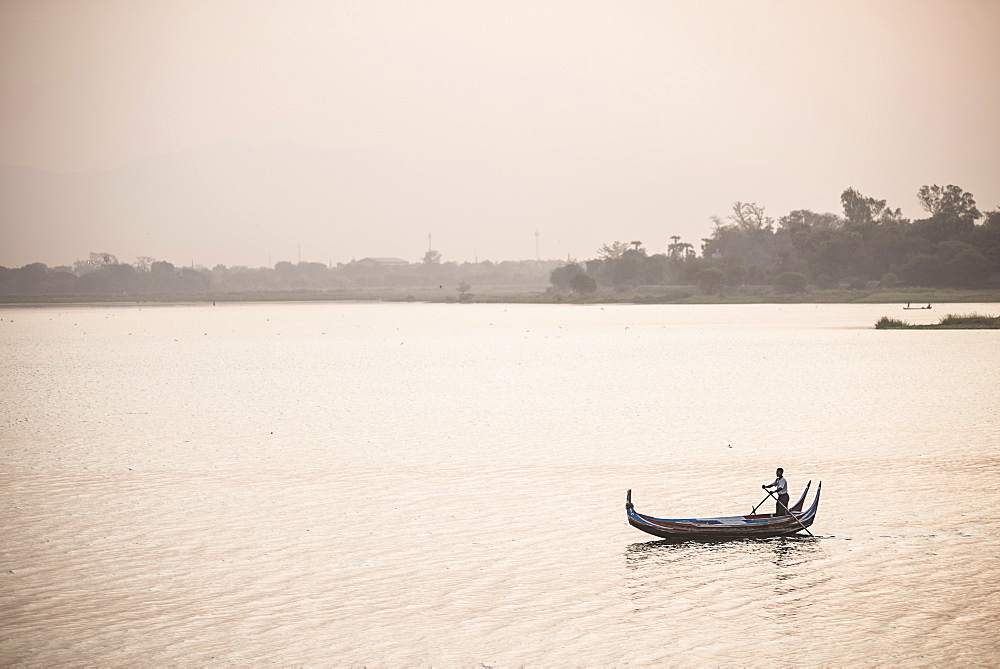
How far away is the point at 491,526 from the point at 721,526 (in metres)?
4.28

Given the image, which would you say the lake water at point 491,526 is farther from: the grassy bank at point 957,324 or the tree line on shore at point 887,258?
the tree line on shore at point 887,258

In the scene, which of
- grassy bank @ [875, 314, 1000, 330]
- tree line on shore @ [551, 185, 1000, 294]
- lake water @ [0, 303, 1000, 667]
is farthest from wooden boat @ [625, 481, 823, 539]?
tree line on shore @ [551, 185, 1000, 294]

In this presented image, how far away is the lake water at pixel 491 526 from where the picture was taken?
1244cm

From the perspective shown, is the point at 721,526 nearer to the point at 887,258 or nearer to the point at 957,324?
the point at 957,324

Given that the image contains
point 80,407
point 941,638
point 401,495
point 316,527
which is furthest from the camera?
point 80,407

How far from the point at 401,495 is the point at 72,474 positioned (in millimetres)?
8552

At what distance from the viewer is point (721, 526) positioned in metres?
16.1

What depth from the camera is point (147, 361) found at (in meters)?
57.7

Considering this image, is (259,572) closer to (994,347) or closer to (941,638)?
(941,638)

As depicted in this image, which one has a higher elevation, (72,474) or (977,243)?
(977,243)

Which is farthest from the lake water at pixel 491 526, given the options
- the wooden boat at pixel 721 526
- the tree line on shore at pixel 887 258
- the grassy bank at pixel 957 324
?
the tree line on shore at pixel 887 258

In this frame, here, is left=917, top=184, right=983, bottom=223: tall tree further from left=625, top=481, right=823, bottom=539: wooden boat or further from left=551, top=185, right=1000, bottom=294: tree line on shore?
left=625, top=481, right=823, bottom=539: wooden boat

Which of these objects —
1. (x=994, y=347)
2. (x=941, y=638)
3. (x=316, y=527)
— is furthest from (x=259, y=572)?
(x=994, y=347)

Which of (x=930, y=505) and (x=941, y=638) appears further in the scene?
(x=930, y=505)
